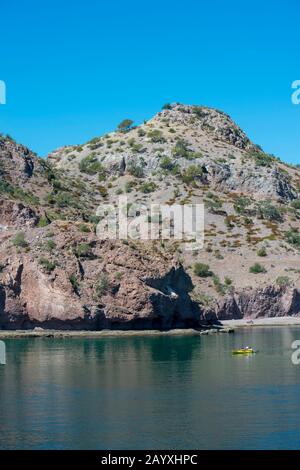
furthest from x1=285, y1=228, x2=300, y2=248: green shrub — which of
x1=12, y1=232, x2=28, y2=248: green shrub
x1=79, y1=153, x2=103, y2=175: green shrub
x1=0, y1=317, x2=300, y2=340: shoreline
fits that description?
x1=12, y1=232, x2=28, y2=248: green shrub

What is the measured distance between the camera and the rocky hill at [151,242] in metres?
108

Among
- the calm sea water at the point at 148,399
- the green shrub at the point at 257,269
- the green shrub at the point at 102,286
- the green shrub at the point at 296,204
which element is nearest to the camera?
the calm sea water at the point at 148,399

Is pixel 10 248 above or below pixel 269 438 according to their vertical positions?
above

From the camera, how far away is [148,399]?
52.7 m

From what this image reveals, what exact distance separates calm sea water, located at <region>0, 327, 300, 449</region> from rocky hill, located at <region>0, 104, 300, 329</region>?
78.6 feet

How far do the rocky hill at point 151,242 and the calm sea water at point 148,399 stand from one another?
23.9 meters

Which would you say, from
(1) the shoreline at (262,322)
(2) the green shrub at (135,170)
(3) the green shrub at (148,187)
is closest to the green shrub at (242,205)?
(3) the green shrub at (148,187)

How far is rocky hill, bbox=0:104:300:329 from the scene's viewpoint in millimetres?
108250

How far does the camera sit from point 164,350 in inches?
3290

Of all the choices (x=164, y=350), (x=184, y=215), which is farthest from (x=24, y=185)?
(x=164, y=350)

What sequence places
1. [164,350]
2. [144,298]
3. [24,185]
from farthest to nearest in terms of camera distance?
[24,185] < [144,298] < [164,350]

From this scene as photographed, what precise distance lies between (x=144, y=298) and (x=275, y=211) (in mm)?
55768

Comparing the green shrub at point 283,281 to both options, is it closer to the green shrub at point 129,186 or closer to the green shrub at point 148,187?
the green shrub at point 148,187
